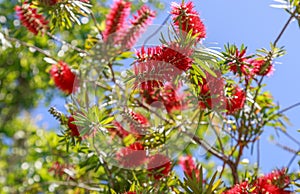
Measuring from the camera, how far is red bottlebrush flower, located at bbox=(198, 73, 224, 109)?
3.16 ft

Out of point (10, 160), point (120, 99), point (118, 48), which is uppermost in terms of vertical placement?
point (118, 48)

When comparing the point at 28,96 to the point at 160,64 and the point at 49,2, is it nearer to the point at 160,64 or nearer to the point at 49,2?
the point at 49,2

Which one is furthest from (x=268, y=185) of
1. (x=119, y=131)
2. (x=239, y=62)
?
(x=119, y=131)

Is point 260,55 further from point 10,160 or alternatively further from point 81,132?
point 10,160

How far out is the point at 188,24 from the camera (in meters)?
0.90

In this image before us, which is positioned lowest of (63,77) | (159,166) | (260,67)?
(159,166)

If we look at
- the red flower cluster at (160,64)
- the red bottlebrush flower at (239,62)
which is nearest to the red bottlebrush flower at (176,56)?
the red flower cluster at (160,64)

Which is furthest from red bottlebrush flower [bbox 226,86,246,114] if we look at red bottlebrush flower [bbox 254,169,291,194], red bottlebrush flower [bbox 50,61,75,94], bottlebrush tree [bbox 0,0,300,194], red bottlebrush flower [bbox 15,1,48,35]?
red bottlebrush flower [bbox 15,1,48,35]

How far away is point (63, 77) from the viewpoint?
1.26 metres

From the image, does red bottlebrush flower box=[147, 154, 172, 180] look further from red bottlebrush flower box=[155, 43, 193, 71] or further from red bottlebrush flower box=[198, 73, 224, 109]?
red bottlebrush flower box=[155, 43, 193, 71]

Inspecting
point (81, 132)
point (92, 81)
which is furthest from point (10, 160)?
point (81, 132)

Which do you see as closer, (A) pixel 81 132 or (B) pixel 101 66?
(A) pixel 81 132

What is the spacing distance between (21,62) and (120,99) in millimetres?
2331

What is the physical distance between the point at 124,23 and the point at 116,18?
0.02m
